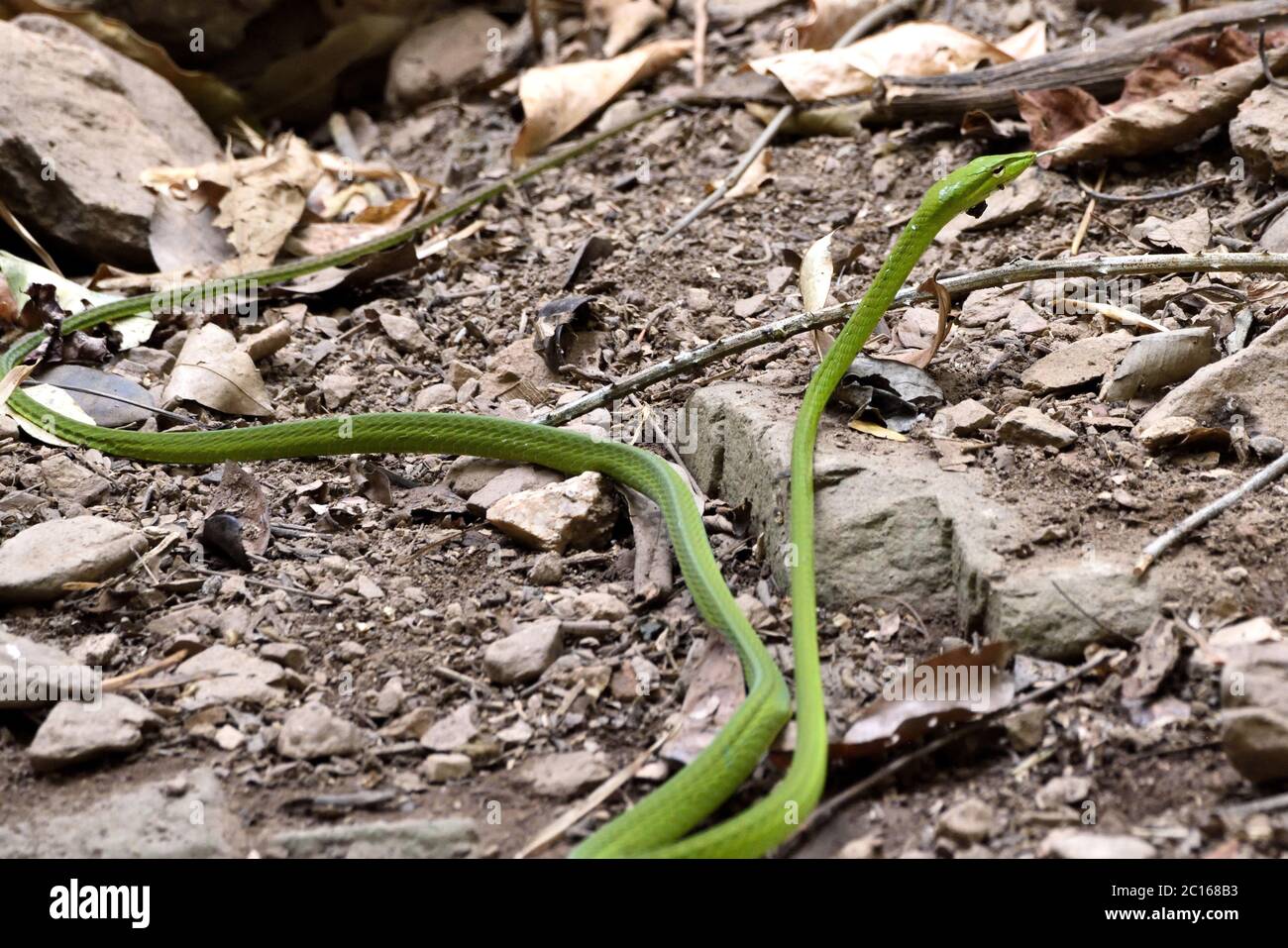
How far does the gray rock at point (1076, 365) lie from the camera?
4070 millimetres

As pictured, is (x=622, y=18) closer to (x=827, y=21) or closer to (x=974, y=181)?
(x=827, y=21)

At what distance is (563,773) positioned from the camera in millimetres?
3125

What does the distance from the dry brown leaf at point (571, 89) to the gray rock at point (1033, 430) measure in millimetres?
3806

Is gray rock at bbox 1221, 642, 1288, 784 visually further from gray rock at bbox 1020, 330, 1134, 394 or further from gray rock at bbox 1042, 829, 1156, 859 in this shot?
gray rock at bbox 1020, 330, 1134, 394

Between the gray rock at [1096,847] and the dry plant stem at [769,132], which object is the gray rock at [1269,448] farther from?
the dry plant stem at [769,132]

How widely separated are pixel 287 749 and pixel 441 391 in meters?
2.16

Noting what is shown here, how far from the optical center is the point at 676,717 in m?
3.29

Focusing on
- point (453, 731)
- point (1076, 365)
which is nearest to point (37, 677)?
point (453, 731)

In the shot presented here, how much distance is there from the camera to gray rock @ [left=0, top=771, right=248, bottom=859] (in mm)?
2883

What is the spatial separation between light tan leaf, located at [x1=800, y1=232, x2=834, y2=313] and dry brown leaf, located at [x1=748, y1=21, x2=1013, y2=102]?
1.66 meters

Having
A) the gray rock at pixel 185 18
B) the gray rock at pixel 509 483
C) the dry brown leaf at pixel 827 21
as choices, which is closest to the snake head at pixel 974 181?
the gray rock at pixel 509 483

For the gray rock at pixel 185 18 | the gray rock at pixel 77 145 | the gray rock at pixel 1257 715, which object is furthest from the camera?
the gray rock at pixel 185 18

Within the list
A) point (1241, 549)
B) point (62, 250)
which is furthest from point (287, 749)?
point (62, 250)

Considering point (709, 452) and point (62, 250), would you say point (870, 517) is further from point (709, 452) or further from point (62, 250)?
point (62, 250)
